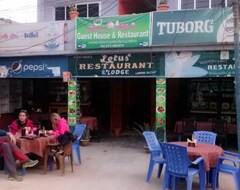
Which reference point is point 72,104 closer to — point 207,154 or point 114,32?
point 114,32

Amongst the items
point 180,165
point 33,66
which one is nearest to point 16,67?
point 33,66

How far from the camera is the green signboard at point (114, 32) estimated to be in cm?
1159

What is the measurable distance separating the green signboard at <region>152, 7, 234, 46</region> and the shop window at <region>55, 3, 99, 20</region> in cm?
537

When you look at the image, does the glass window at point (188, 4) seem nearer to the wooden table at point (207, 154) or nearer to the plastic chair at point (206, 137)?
the plastic chair at point (206, 137)

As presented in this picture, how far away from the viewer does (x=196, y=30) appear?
36.3 feet

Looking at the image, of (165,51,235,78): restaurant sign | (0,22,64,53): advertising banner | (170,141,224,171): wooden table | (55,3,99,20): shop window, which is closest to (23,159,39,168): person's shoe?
(170,141,224,171): wooden table

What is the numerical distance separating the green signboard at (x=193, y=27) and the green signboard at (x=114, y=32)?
351 millimetres

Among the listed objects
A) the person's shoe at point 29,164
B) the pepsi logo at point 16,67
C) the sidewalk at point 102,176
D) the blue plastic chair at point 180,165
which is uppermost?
the pepsi logo at point 16,67

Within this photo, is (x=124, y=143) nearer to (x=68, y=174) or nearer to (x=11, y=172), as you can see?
(x=68, y=174)

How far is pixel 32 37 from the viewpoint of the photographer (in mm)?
13109

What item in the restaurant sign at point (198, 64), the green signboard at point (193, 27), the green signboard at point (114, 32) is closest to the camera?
the green signboard at point (193, 27)

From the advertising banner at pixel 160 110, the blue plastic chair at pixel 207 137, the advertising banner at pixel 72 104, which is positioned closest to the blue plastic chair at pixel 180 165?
the blue plastic chair at pixel 207 137

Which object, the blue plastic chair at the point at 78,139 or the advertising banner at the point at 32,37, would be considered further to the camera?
the advertising banner at the point at 32,37

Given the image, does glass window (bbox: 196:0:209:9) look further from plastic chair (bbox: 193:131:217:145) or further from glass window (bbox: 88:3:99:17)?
plastic chair (bbox: 193:131:217:145)
